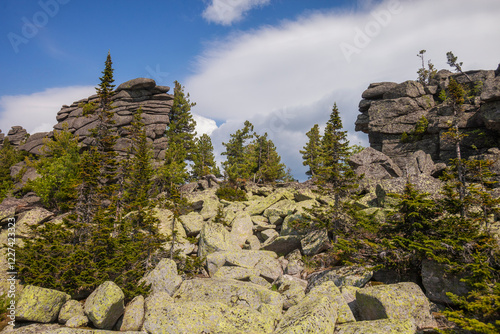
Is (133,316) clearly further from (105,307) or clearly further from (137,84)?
(137,84)

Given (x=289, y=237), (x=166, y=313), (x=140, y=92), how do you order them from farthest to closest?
(x=140, y=92), (x=289, y=237), (x=166, y=313)

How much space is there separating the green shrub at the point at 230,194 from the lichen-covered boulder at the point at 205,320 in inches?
1015

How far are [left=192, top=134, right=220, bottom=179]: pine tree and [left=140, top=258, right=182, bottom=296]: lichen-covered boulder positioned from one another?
33.7m

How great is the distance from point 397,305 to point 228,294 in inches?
289

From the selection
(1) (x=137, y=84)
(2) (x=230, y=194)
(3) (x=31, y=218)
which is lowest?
(3) (x=31, y=218)

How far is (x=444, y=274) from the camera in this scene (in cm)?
1046

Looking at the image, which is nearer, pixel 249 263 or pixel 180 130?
pixel 249 263

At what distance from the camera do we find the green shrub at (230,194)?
3610cm

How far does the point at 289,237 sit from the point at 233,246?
15.5ft

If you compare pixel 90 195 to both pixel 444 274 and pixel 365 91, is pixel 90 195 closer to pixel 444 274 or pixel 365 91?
pixel 444 274

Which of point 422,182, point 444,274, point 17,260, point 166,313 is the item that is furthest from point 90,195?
point 422,182

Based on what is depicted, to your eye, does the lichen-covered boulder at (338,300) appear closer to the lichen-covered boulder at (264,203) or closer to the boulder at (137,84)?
the lichen-covered boulder at (264,203)

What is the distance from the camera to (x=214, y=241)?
20.8 meters

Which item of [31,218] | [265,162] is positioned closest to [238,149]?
[265,162]
